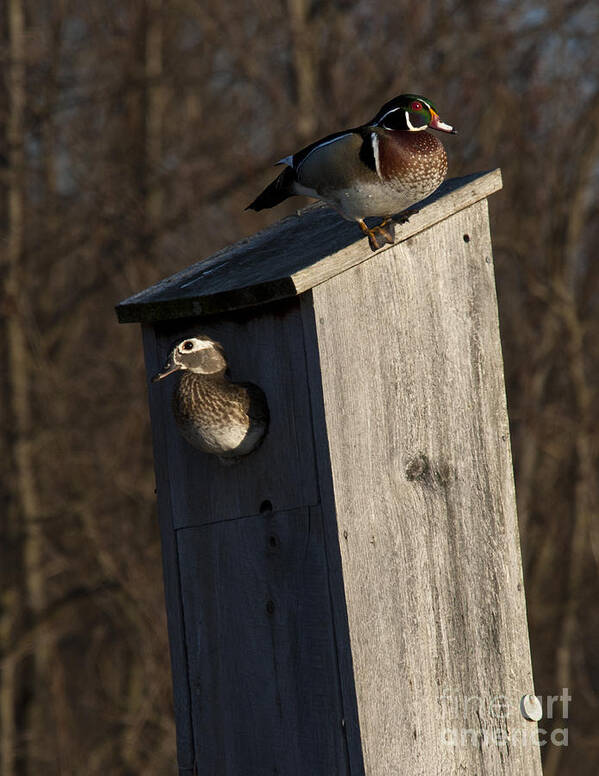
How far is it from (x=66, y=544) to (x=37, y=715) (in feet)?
4.03

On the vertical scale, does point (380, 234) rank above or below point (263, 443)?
above

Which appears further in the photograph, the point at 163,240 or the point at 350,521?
the point at 163,240

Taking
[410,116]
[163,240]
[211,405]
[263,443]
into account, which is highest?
[163,240]

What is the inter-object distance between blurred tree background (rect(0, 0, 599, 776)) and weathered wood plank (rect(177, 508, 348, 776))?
418 cm

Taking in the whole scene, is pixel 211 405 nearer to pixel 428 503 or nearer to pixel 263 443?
pixel 263 443

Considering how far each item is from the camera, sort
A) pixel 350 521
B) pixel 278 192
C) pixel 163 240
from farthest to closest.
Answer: pixel 163 240, pixel 278 192, pixel 350 521

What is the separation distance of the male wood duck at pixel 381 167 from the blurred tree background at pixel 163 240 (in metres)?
4.45

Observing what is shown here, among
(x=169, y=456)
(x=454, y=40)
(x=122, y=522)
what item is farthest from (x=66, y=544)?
(x=169, y=456)

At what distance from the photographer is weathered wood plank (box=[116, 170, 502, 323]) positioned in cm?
261

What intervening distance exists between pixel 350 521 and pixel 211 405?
1.37 ft

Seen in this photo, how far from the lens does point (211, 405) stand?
264cm

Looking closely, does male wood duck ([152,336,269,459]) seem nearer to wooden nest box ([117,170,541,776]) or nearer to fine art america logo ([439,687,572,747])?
wooden nest box ([117,170,541,776])

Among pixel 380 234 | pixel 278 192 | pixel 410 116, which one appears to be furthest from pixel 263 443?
pixel 410 116

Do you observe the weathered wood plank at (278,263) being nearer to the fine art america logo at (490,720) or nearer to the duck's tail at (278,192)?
the duck's tail at (278,192)
